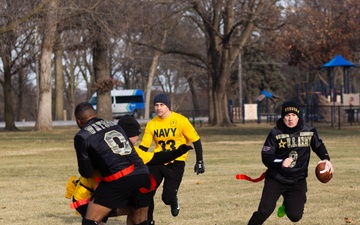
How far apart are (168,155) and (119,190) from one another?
2.54 ft

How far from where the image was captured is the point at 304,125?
10.1 metres

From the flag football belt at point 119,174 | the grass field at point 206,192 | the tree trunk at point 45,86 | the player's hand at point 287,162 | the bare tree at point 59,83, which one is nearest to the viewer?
the flag football belt at point 119,174

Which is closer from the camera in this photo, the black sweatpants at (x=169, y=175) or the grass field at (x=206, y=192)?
the black sweatpants at (x=169, y=175)

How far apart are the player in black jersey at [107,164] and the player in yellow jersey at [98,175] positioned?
7.2 inches

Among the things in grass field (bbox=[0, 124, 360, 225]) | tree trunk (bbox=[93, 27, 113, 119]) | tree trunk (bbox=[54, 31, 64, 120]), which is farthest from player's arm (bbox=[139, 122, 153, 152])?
tree trunk (bbox=[54, 31, 64, 120])

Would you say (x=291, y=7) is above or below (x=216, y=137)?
above

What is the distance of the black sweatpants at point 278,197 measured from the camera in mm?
9969

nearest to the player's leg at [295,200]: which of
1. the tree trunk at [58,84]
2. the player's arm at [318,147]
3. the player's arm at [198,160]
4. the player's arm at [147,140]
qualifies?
the player's arm at [318,147]

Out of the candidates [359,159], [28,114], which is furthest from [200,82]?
[359,159]

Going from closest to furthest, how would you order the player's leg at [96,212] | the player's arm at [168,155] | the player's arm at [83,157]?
1. the player's arm at [83,157]
2. the player's leg at [96,212]
3. the player's arm at [168,155]

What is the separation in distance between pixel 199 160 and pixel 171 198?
0.67 m

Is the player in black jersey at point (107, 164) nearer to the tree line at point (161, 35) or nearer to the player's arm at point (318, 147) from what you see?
the player's arm at point (318, 147)

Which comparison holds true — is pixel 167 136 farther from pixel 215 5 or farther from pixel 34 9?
pixel 215 5

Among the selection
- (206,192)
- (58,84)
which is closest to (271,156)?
(206,192)
